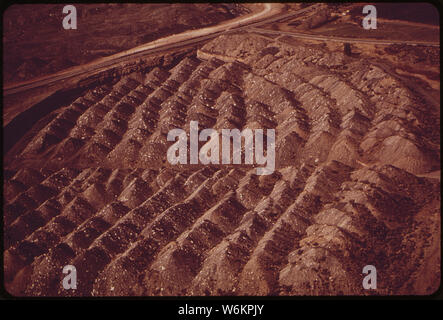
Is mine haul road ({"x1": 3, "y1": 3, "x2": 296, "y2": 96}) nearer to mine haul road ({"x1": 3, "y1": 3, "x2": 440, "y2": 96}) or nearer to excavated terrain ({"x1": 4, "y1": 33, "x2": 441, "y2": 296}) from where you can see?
mine haul road ({"x1": 3, "y1": 3, "x2": 440, "y2": 96})

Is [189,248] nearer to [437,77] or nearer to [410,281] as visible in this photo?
[410,281]

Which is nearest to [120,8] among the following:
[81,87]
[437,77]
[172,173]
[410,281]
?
[81,87]

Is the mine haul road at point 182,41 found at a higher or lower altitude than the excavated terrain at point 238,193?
higher

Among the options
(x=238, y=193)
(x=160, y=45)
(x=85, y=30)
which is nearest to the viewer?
(x=238, y=193)

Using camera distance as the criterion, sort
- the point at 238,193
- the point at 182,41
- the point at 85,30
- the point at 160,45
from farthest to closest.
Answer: the point at 85,30 → the point at 182,41 → the point at 160,45 → the point at 238,193

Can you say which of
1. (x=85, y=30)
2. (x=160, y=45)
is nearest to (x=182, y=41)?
(x=160, y=45)

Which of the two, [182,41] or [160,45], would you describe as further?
[182,41]

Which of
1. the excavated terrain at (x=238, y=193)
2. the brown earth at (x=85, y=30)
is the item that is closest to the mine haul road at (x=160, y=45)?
the brown earth at (x=85, y=30)

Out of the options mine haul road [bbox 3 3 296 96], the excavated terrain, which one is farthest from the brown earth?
the excavated terrain

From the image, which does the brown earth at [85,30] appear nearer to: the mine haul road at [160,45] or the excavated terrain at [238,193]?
the mine haul road at [160,45]

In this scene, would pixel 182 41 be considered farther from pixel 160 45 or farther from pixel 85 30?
pixel 85 30
